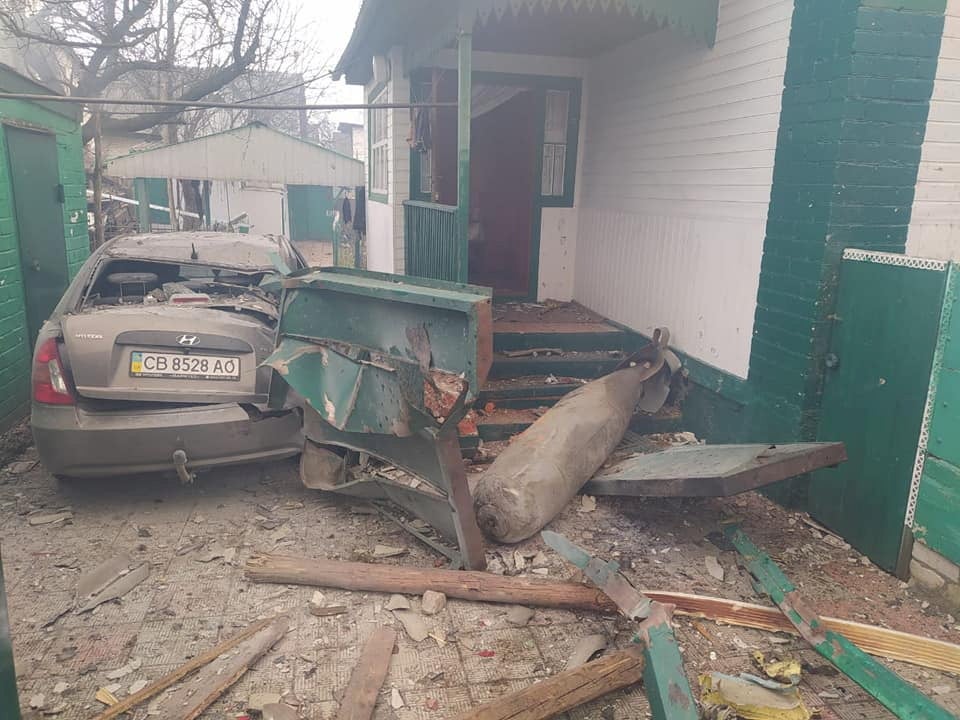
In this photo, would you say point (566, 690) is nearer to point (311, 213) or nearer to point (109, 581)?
point (109, 581)

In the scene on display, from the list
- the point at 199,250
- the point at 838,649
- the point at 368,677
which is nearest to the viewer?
the point at 368,677

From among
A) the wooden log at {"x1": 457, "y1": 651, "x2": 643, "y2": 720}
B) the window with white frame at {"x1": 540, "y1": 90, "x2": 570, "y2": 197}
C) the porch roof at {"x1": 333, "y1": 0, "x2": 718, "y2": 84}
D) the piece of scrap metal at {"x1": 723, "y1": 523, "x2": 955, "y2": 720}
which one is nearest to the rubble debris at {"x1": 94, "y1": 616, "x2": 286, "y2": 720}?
the wooden log at {"x1": 457, "y1": 651, "x2": 643, "y2": 720}

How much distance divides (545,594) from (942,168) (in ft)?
11.6

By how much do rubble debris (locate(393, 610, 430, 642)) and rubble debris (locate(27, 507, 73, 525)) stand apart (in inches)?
90.9

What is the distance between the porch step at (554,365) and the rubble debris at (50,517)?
132 inches

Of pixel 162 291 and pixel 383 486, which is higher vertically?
pixel 162 291

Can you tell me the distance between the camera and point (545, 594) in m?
3.34

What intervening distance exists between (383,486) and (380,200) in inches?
264

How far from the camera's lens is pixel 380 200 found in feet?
32.6

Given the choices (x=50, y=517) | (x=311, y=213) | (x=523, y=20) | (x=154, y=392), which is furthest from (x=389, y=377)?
(x=311, y=213)

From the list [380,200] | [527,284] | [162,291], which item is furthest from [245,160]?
[162,291]

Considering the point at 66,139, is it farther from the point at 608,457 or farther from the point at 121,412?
the point at 608,457

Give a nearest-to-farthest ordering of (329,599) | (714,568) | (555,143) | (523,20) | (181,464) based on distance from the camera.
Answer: (329,599) < (714,568) < (181,464) < (523,20) < (555,143)

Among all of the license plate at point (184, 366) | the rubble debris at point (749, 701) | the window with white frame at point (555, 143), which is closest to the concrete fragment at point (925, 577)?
the rubble debris at point (749, 701)
